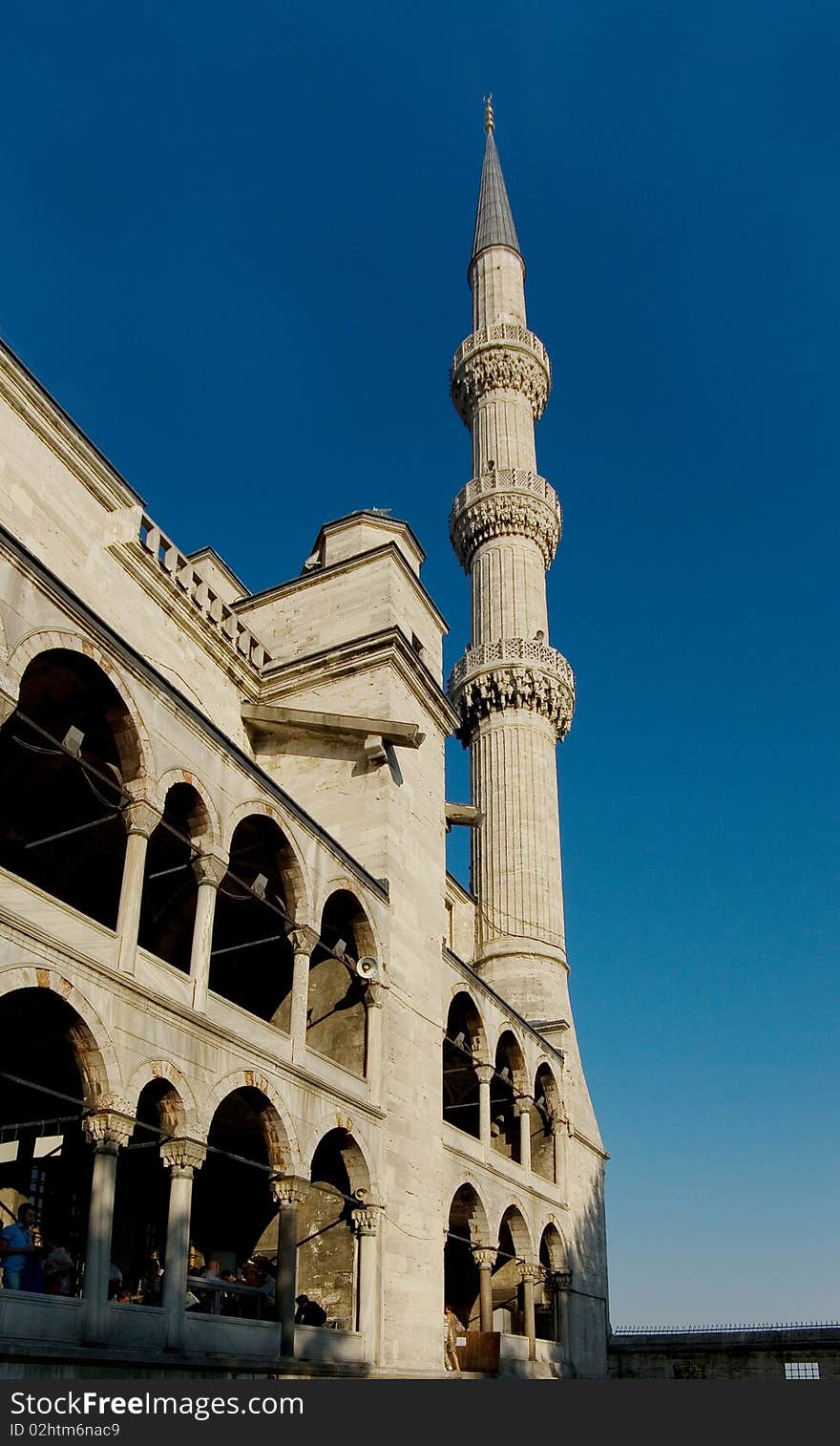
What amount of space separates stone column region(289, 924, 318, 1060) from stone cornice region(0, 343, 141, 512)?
25.8 ft

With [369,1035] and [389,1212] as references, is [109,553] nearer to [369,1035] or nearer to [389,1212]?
[369,1035]

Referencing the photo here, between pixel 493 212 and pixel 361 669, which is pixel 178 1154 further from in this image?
pixel 493 212

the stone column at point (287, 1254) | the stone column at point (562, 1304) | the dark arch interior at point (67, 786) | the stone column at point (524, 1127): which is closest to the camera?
the dark arch interior at point (67, 786)

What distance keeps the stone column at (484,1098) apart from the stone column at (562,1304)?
5.49 meters

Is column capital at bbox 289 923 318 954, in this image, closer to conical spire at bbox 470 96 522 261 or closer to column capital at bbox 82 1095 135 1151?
column capital at bbox 82 1095 135 1151

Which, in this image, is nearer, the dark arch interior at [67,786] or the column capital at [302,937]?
the dark arch interior at [67,786]

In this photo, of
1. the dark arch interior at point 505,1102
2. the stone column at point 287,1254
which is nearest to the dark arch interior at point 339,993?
the stone column at point 287,1254

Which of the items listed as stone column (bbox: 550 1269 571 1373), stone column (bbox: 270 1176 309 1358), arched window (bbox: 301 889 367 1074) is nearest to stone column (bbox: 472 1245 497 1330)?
stone column (bbox: 550 1269 571 1373)

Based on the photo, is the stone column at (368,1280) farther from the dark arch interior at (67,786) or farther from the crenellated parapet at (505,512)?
the crenellated parapet at (505,512)

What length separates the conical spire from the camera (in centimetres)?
4578

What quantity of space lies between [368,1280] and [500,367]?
30337 mm

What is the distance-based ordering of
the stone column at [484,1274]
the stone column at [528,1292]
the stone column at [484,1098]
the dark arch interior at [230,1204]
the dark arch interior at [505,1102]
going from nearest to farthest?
the dark arch interior at [230,1204] → the stone column at [484,1274] → the stone column at [484,1098] → the stone column at [528,1292] → the dark arch interior at [505,1102]

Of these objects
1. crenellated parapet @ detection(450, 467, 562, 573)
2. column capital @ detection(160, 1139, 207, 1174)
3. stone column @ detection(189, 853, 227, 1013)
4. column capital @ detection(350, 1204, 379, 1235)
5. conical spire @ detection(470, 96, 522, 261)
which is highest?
conical spire @ detection(470, 96, 522, 261)

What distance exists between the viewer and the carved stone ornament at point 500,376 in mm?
41062
